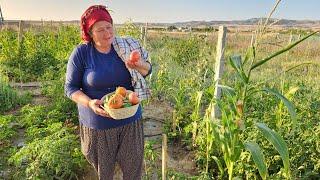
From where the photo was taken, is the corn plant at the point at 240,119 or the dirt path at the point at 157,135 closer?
the corn plant at the point at 240,119

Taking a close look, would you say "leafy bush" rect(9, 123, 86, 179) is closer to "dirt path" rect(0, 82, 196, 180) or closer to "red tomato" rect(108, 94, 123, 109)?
"dirt path" rect(0, 82, 196, 180)

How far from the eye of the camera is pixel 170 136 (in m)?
4.88

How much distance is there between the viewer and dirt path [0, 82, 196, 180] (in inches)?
161

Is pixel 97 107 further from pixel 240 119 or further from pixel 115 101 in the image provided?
pixel 240 119

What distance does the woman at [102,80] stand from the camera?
2.60m

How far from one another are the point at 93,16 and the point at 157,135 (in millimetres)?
2488

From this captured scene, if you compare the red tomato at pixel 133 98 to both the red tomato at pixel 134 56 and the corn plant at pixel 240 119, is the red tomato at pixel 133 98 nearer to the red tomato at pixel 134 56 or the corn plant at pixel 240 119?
the red tomato at pixel 134 56

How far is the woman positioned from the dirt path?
3.01ft

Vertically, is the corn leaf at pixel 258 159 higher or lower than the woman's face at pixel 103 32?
lower

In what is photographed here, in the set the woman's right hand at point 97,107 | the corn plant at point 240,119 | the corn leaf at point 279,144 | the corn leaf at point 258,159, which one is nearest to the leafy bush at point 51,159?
the woman's right hand at point 97,107

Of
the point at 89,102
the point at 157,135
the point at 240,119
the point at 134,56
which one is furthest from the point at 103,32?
the point at 157,135

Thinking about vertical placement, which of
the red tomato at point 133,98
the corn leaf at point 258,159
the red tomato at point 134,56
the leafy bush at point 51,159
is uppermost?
the red tomato at point 134,56

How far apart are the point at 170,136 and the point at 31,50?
638 centimetres

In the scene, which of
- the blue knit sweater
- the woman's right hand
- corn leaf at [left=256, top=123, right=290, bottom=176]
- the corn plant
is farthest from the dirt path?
corn leaf at [left=256, top=123, right=290, bottom=176]
